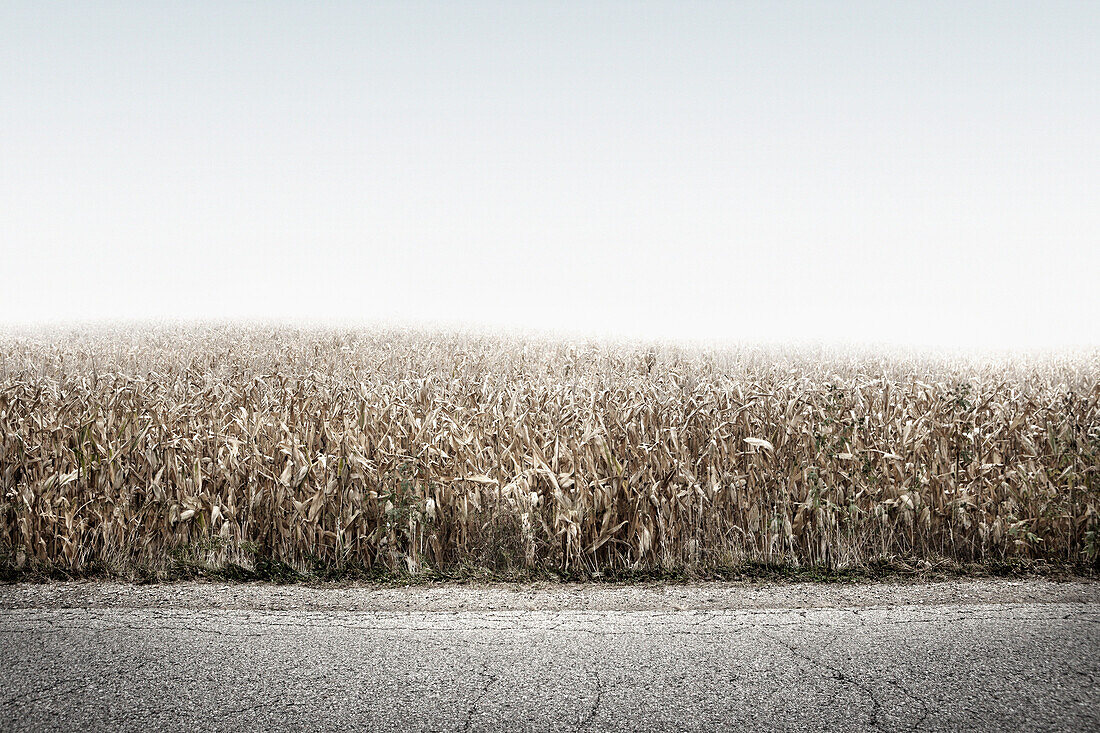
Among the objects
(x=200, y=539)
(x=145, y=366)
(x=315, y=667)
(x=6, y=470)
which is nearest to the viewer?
(x=315, y=667)

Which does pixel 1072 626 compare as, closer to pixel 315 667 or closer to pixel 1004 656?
pixel 1004 656

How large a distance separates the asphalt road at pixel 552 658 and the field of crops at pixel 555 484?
0.62 metres

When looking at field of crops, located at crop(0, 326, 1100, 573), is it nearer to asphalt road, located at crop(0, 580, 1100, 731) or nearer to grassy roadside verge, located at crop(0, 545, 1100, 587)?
grassy roadside verge, located at crop(0, 545, 1100, 587)

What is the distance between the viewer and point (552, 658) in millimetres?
3428

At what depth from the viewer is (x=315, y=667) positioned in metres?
3.35

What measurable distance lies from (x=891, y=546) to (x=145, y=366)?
14.9 metres

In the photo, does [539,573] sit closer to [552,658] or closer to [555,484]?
[555,484]

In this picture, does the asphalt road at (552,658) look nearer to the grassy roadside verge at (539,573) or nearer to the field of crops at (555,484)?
the grassy roadside verge at (539,573)

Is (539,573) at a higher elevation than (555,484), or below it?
below

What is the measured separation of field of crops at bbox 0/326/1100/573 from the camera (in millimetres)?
5078

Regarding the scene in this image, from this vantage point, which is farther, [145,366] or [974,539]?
[145,366]

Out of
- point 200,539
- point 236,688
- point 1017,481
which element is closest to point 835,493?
point 1017,481

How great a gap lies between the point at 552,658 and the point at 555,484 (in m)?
1.77

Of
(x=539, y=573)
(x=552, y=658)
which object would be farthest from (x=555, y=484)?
(x=552, y=658)
